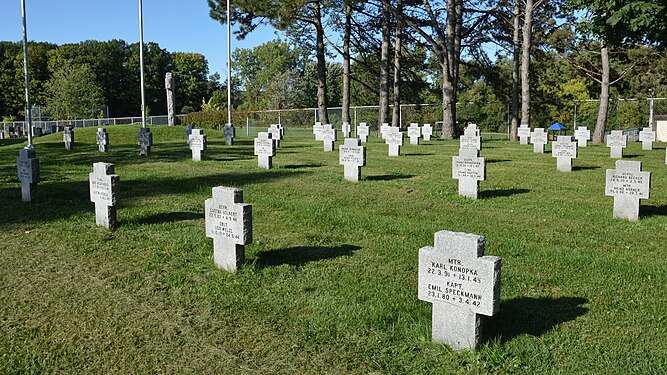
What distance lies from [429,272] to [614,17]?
973cm

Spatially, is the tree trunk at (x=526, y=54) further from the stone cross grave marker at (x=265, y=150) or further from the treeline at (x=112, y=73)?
the treeline at (x=112, y=73)

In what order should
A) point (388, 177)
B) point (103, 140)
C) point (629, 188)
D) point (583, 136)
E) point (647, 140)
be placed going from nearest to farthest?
point (629, 188) → point (388, 177) → point (103, 140) → point (647, 140) → point (583, 136)

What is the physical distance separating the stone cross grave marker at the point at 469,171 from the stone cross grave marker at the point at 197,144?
8887mm

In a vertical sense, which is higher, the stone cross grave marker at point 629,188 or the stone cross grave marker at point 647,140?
the stone cross grave marker at point 647,140

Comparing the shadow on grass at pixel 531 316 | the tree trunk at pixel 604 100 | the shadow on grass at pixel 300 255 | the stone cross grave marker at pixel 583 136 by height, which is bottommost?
the shadow on grass at pixel 531 316

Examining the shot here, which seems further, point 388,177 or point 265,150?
point 265,150

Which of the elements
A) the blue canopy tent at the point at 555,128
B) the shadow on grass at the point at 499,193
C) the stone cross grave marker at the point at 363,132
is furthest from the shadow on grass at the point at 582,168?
the stone cross grave marker at the point at 363,132

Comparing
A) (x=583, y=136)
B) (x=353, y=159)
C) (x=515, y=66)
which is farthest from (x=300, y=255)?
(x=515, y=66)

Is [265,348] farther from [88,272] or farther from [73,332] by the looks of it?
[88,272]

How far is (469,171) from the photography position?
35.9ft

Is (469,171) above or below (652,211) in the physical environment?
above

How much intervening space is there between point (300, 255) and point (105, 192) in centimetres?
314

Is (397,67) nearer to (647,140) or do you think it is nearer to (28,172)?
(647,140)

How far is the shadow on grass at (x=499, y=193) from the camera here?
11070mm
